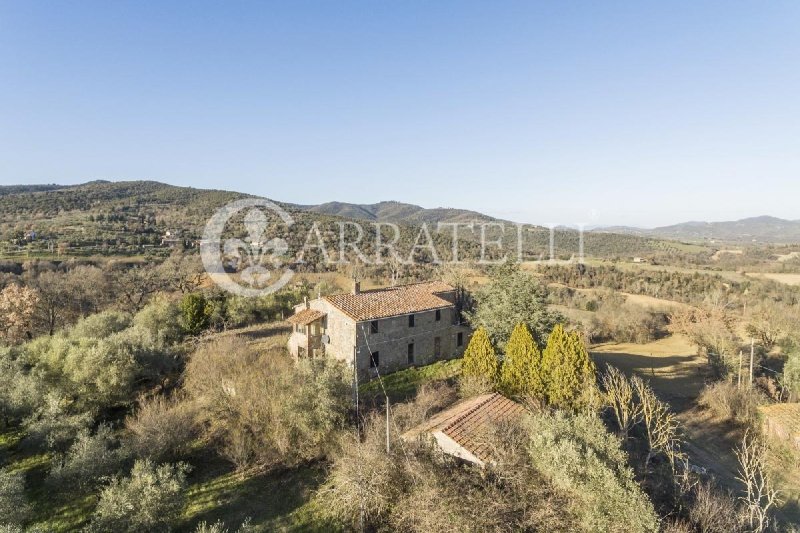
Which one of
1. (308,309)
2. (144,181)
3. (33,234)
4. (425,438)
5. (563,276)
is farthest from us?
(144,181)

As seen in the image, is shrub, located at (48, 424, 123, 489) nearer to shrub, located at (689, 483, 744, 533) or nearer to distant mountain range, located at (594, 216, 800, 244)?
shrub, located at (689, 483, 744, 533)

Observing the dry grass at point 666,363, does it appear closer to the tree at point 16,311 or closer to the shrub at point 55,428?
the shrub at point 55,428

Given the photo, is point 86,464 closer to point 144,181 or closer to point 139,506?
point 139,506

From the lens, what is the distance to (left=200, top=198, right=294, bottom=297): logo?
Answer: 40.2 meters

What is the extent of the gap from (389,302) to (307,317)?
4.60m

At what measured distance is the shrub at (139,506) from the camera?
9906 mm

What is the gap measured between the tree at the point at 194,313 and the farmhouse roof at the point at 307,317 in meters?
9.84

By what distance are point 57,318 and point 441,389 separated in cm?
3297

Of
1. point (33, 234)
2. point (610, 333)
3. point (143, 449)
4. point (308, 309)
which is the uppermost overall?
point (33, 234)

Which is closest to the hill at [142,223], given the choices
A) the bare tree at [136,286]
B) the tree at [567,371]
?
the bare tree at [136,286]

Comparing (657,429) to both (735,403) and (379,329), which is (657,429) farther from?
(379,329)

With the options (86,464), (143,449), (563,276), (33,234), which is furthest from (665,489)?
(33,234)

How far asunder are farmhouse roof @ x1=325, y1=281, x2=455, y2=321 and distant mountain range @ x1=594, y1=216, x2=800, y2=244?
401ft

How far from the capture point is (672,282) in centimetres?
5566
